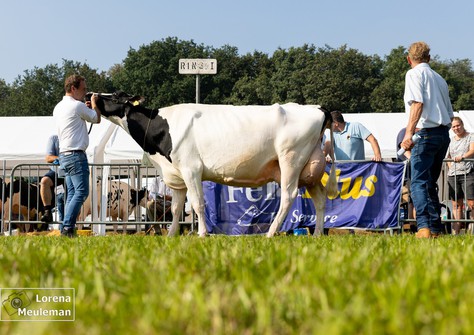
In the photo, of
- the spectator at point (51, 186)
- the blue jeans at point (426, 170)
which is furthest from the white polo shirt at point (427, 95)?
the spectator at point (51, 186)

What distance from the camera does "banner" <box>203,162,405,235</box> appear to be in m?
11.5

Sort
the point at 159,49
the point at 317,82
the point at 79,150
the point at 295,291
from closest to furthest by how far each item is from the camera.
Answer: the point at 295,291 → the point at 79,150 → the point at 317,82 → the point at 159,49

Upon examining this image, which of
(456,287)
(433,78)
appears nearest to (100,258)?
(456,287)

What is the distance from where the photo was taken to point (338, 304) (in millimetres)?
2156

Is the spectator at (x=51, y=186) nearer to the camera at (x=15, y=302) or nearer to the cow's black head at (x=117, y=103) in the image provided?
the cow's black head at (x=117, y=103)

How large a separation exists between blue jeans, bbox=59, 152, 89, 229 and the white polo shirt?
4.27 meters

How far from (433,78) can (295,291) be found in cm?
590

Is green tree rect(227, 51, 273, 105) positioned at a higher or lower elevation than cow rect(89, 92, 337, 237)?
higher

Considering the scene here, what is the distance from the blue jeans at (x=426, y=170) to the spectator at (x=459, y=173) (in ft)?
14.7

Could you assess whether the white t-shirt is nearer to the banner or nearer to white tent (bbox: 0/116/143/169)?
the banner

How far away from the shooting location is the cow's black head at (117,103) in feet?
31.1

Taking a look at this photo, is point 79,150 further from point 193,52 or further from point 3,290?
point 193,52

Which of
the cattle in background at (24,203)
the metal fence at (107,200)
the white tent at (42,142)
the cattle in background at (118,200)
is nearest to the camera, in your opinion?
the cattle in background at (24,203)

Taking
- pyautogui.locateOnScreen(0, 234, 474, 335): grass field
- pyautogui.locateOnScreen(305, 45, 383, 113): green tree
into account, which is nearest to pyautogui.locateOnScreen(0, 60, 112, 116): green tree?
pyautogui.locateOnScreen(305, 45, 383, 113): green tree
